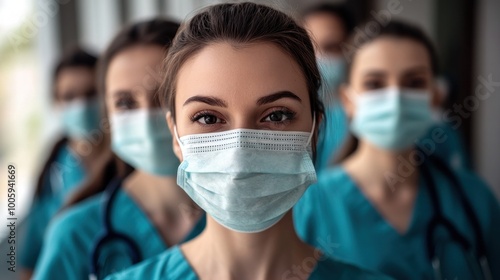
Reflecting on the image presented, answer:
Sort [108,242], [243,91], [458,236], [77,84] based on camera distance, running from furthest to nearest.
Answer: [77,84] → [458,236] → [108,242] → [243,91]

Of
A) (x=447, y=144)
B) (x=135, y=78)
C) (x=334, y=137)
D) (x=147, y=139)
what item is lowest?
(x=447, y=144)

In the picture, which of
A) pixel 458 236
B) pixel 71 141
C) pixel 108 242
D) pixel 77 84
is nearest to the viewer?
pixel 108 242

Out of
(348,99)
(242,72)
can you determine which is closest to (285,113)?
(242,72)

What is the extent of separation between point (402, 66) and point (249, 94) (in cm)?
90

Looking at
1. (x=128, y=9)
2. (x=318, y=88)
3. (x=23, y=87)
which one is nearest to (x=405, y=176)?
(x=318, y=88)

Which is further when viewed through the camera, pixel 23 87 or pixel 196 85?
pixel 23 87

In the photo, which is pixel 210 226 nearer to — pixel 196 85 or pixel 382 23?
→ pixel 196 85

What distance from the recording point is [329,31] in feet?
9.82

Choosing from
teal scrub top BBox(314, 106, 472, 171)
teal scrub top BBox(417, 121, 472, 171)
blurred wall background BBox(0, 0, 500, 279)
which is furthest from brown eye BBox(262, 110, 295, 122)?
teal scrub top BBox(417, 121, 472, 171)

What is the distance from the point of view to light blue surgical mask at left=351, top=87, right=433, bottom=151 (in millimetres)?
1847

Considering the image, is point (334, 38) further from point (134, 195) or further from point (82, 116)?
point (134, 195)

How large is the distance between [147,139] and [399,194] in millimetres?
805

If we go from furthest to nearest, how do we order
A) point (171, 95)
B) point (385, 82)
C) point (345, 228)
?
point (385, 82) → point (345, 228) → point (171, 95)

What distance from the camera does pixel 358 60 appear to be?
1.99m
